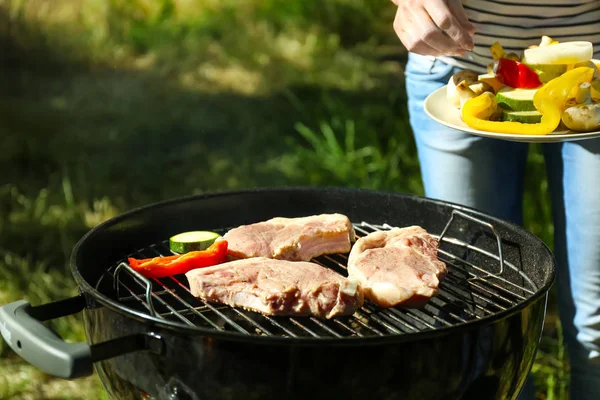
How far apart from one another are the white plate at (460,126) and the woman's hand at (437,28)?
17cm

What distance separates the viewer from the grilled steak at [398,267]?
6.28ft

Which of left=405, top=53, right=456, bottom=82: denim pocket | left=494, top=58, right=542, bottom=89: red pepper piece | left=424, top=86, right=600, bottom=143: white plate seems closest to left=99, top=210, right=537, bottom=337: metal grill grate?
left=424, top=86, right=600, bottom=143: white plate

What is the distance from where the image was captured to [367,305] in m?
2.00

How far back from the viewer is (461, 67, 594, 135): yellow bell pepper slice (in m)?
2.02

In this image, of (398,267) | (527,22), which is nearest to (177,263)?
(398,267)

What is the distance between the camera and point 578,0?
7.78 feet

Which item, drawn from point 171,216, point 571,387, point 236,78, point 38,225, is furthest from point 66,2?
point 571,387

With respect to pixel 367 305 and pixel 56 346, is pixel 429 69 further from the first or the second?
pixel 56 346

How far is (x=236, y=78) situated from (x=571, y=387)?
18.4 feet

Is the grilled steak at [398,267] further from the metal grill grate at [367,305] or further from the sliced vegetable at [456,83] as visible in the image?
the sliced vegetable at [456,83]

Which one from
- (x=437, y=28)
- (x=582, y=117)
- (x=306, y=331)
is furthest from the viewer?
(x=437, y=28)

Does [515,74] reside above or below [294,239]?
above

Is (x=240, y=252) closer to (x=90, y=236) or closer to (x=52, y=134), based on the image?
(x=90, y=236)

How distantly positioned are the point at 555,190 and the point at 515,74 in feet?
1.93
